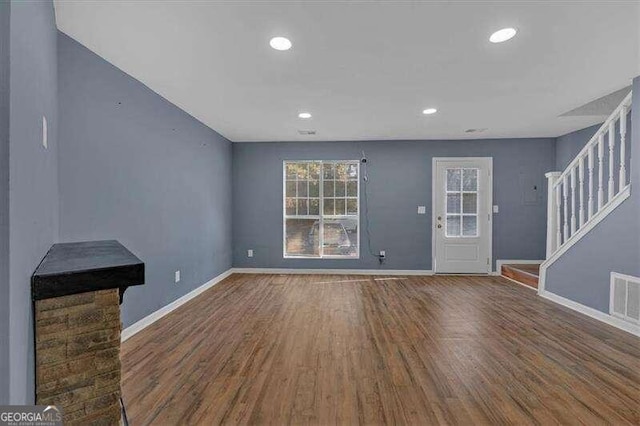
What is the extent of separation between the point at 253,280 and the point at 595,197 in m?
5.46

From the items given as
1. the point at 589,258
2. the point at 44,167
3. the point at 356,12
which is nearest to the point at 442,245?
the point at 589,258

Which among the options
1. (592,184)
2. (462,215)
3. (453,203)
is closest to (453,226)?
(462,215)

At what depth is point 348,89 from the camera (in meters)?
3.04

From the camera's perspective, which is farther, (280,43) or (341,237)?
(341,237)

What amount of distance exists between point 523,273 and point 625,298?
5.75ft

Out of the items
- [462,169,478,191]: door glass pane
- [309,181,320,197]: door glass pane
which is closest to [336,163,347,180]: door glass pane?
[309,181,320,197]: door glass pane

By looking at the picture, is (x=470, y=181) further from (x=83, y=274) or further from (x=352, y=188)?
(x=83, y=274)

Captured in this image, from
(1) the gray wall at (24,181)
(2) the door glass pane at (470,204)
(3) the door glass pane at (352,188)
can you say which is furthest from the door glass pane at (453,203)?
(1) the gray wall at (24,181)

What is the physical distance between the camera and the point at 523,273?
4.60m

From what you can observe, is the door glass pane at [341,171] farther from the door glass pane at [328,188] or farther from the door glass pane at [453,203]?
the door glass pane at [453,203]

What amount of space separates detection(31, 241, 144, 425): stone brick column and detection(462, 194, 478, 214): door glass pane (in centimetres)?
535

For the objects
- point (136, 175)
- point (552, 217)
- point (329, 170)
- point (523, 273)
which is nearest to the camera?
point (136, 175)

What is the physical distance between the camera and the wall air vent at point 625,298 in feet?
9.08

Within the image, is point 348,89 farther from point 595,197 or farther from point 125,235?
point 595,197
